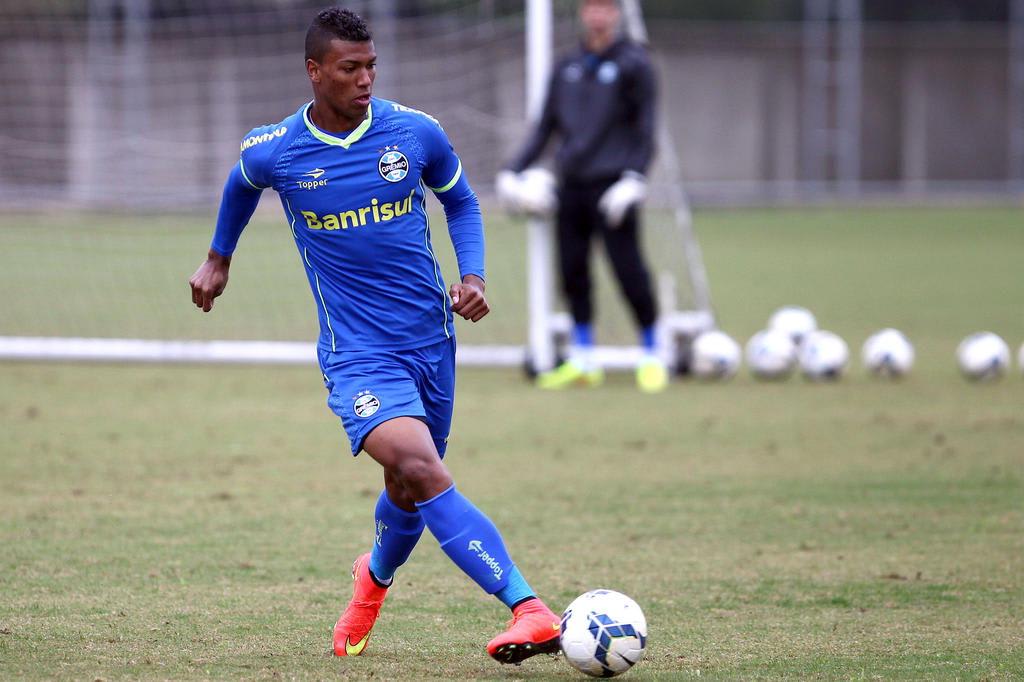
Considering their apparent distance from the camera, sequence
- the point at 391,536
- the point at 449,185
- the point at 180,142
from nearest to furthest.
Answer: the point at 391,536 → the point at 449,185 → the point at 180,142

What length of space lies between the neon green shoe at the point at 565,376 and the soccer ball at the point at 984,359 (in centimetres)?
269

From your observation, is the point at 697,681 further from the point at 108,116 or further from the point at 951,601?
the point at 108,116

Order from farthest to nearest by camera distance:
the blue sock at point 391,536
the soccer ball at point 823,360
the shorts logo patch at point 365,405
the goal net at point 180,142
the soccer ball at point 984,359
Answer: the goal net at point 180,142, the soccer ball at point 823,360, the soccer ball at point 984,359, the blue sock at point 391,536, the shorts logo patch at point 365,405

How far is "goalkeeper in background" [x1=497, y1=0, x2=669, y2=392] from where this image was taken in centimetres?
1043

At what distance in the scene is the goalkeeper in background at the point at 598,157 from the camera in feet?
34.2

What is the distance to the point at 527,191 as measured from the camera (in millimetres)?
10430

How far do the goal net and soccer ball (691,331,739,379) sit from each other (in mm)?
904

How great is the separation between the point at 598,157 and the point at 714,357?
170 cm

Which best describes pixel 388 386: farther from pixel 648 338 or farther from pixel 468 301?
pixel 648 338

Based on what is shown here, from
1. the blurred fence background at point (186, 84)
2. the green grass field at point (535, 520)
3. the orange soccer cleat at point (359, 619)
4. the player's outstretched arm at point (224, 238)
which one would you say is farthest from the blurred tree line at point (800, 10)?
the orange soccer cleat at point (359, 619)

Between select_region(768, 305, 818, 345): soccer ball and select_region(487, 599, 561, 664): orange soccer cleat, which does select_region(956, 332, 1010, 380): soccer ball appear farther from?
select_region(487, 599, 561, 664): orange soccer cleat

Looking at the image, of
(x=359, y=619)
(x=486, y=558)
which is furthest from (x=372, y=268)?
(x=359, y=619)

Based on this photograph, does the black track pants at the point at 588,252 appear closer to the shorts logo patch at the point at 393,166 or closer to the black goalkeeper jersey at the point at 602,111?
the black goalkeeper jersey at the point at 602,111

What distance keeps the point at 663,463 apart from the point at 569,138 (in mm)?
3433
